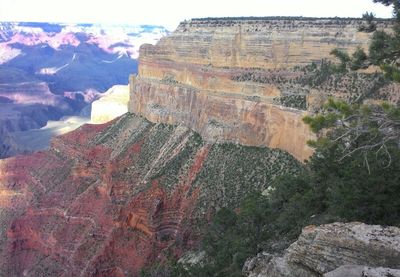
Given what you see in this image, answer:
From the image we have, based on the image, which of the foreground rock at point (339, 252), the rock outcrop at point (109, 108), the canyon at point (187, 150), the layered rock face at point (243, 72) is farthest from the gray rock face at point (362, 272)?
the rock outcrop at point (109, 108)

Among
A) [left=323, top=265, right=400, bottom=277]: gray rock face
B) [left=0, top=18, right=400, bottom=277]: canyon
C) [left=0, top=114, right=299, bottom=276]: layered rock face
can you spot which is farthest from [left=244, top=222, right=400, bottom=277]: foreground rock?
[left=0, top=114, right=299, bottom=276]: layered rock face

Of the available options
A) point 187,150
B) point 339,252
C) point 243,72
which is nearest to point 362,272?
point 339,252

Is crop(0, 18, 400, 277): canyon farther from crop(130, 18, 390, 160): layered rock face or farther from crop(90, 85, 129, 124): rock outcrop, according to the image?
crop(90, 85, 129, 124): rock outcrop

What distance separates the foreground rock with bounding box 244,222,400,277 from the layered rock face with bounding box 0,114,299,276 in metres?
22.9

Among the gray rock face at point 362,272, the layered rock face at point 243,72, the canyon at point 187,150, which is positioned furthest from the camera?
the layered rock face at point 243,72

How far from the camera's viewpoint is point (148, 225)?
42688mm

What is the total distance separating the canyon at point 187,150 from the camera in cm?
4109

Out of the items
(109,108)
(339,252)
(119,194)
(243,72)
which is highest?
(243,72)

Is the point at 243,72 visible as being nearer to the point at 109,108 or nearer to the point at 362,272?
the point at 362,272

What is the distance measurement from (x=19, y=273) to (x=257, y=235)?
103 ft

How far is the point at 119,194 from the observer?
163 ft

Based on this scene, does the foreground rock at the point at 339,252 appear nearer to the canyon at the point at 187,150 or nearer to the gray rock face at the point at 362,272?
the gray rock face at the point at 362,272

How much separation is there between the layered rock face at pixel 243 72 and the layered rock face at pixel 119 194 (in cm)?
158

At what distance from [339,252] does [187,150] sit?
34565 mm
